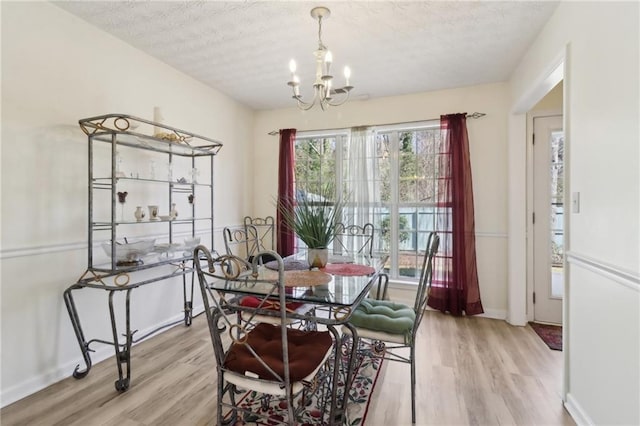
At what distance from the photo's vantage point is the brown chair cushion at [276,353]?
136cm

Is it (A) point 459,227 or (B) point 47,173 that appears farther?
(A) point 459,227

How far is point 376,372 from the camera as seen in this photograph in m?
2.24

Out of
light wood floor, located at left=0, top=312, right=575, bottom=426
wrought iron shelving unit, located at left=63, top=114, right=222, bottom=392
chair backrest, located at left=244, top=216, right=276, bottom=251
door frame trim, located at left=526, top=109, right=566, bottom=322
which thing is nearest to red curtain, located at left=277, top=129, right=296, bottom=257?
chair backrest, located at left=244, top=216, right=276, bottom=251

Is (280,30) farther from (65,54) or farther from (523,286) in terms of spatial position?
(523,286)

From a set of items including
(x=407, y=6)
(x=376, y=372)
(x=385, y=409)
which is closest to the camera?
(x=385, y=409)

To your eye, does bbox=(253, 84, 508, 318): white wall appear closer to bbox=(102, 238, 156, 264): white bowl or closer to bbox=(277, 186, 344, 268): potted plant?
bbox=(277, 186, 344, 268): potted plant

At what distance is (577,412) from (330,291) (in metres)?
1.50

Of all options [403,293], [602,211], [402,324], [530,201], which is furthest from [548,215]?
[402,324]

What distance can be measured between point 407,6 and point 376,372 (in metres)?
2.52

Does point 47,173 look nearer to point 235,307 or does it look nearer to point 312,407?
point 235,307

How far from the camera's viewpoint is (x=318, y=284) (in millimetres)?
1787

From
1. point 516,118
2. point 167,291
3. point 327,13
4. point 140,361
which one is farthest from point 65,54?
point 516,118

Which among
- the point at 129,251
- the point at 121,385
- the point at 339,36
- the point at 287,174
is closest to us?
the point at 121,385

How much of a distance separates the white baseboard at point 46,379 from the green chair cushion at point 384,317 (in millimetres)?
1760
